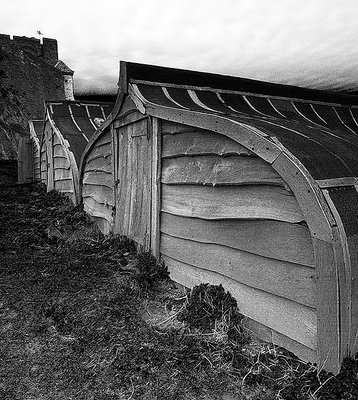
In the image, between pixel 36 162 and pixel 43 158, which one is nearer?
pixel 43 158

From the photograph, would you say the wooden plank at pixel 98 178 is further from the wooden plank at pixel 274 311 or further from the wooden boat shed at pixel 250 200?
the wooden plank at pixel 274 311

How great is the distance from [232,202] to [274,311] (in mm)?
1026

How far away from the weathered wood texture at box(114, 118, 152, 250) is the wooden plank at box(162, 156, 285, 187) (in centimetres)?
61

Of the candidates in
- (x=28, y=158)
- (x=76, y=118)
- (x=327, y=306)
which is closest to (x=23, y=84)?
(x=28, y=158)

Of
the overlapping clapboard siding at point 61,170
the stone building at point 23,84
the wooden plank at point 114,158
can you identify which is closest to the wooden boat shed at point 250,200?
the wooden plank at point 114,158

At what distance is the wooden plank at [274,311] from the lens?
108 inches

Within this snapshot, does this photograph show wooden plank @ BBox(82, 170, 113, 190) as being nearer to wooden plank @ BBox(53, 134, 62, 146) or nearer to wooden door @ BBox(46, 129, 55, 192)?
wooden plank @ BBox(53, 134, 62, 146)

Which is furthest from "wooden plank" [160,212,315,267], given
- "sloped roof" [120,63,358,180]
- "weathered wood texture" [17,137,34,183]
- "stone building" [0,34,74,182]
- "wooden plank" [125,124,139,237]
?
"stone building" [0,34,74,182]

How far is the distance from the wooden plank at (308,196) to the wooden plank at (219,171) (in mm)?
145

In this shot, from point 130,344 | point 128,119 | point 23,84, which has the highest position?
point 23,84

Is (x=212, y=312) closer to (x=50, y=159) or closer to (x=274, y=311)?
(x=274, y=311)

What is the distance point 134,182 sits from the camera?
5.61 metres

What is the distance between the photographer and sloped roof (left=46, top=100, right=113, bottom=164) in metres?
10.3

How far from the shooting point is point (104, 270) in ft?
17.1
